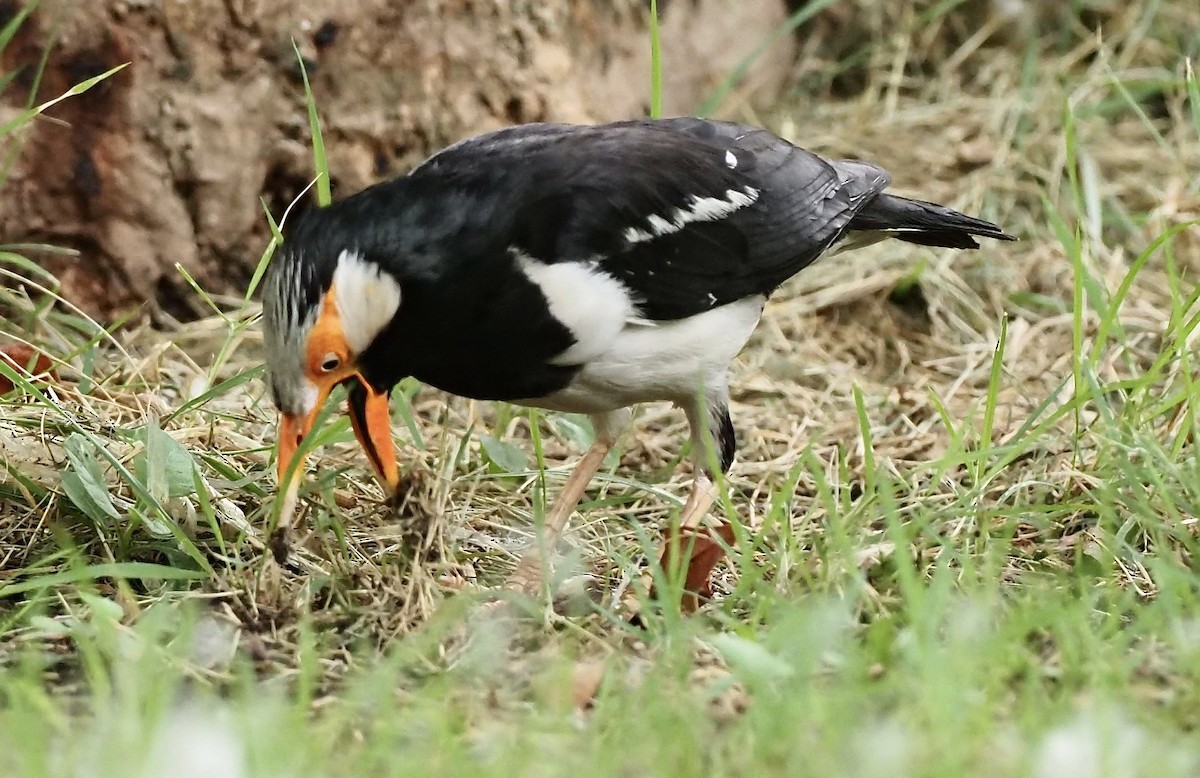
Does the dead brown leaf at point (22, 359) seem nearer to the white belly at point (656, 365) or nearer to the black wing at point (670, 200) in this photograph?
the black wing at point (670, 200)

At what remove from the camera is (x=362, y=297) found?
2873mm

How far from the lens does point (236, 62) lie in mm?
4445

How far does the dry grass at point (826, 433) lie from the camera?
301 centimetres

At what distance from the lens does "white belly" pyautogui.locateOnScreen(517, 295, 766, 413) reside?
3.10 metres

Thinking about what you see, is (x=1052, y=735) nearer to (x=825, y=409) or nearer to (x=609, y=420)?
(x=609, y=420)

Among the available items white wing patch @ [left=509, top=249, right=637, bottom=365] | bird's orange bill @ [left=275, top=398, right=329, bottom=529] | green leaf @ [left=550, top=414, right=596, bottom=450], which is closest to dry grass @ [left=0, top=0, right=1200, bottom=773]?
green leaf @ [left=550, top=414, right=596, bottom=450]

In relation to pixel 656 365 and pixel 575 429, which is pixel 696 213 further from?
pixel 575 429

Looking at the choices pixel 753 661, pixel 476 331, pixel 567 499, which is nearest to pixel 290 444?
pixel 476 331

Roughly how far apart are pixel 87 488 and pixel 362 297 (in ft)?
2.49

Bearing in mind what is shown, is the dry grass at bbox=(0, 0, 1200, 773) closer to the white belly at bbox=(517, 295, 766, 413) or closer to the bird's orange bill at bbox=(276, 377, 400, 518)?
the bird's orange bill at bbox=(276, 377, 400, 518)

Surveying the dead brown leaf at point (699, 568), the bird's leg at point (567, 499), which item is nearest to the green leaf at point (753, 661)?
the dead brown leaf at point (699, 568)

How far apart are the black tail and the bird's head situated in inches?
54.8

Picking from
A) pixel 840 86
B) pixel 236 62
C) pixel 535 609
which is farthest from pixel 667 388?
pixel 840 86

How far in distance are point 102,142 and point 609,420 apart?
5.99ft
